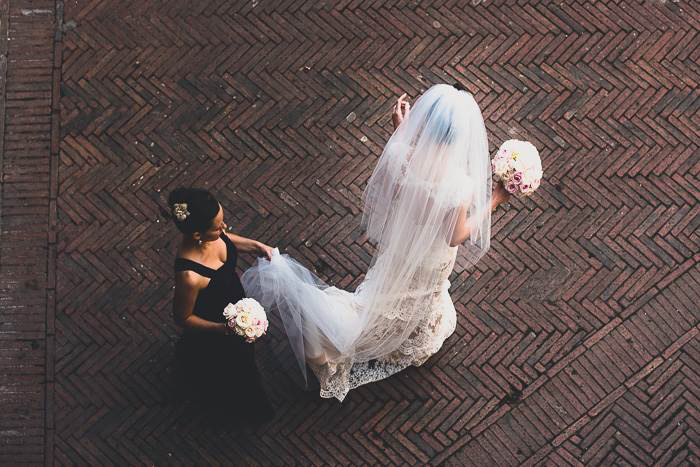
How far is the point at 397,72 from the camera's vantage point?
6.40 metres

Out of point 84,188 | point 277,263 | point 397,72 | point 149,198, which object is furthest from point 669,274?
point 84,188

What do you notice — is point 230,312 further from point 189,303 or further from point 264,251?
point 264,251

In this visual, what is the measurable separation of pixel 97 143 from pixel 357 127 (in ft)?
6.74

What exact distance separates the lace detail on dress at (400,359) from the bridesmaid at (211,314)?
18.5 inches

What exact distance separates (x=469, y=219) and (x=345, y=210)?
5.71 feet

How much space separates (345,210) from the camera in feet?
20.1

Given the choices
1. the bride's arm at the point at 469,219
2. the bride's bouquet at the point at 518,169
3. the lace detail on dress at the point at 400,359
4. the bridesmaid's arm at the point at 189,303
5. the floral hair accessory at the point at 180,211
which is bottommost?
the lace detail on dress at the point at 400,359

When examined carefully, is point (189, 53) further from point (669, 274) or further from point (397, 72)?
point (669, 274)

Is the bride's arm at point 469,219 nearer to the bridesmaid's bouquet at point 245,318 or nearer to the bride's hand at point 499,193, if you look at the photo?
the bride's hand at point 499,193

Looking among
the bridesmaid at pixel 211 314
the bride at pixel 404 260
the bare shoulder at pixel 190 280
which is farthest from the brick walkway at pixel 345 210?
the bare shoulder at pixel 190 280

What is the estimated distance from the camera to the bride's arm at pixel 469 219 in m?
4.45

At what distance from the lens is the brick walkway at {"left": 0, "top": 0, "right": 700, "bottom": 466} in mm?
5688

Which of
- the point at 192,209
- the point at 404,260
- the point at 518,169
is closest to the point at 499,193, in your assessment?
the point at 518,169

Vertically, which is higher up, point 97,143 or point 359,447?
point 97,143
